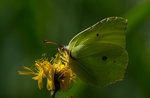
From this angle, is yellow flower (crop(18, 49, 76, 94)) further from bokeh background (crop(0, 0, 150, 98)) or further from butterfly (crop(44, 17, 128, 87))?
bokeh background (crop(0, 0, 150, 98))

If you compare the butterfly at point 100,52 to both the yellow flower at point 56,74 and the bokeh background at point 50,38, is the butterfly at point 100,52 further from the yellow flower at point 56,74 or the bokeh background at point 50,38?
the bokeh background at point 50,38

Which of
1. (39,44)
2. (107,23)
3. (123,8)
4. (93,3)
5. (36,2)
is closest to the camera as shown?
(107,23)

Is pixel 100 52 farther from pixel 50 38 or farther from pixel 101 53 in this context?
pixel 50 38

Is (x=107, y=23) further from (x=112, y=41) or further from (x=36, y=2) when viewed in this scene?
(x=36, y=2)

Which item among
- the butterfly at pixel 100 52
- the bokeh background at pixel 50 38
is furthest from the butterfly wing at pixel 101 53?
the bokeh background at pixel 50 38

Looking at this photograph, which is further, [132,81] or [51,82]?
[132,81]

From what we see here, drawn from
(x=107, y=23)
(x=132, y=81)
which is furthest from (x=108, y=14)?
(x=107, y=23)

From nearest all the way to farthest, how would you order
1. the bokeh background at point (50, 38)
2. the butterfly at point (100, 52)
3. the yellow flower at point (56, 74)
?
1. the yellow flower at point (56, 74)
2. the butterfly at point (100, 52)
3. the bokeh background at point (50, 38)

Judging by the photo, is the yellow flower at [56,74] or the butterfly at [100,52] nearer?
the yellow flower at [56,74]

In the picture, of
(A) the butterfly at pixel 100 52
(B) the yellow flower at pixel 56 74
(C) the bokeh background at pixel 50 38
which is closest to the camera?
(B) the yellow flower at pixel 56 74
